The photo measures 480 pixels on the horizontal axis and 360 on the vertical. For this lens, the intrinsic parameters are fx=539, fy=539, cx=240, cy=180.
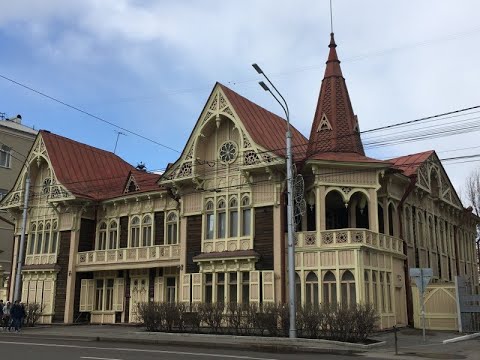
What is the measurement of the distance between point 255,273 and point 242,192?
4.02m

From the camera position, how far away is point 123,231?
32469 millimetres

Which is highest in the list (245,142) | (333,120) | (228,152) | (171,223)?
(333,120)

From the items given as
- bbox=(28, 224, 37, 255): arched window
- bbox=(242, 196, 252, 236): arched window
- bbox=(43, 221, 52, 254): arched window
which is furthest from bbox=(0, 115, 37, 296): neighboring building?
bbox=(242, 196, 252, 236): arched window

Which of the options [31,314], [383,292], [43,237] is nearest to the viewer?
[383,292]

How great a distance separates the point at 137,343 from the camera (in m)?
20.1

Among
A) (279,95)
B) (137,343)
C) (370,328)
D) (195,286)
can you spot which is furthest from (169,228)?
(370,328)

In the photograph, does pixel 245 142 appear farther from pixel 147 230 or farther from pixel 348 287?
pixel 147 230

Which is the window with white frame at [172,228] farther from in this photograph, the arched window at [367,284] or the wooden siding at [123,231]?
the arched window at [367,284]

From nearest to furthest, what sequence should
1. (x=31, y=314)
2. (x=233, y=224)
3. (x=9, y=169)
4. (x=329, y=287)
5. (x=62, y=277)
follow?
(x=329, y=287), (x=233, y=224), (x=31, y=314), (x=62, y=277), (x=9, y=169)

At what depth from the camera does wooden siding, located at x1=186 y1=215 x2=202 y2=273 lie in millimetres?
26969

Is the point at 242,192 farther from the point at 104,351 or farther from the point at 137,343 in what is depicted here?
the point at 104,351

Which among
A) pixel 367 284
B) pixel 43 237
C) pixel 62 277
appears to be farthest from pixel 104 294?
pixel 367 284

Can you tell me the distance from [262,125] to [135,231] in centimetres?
1036

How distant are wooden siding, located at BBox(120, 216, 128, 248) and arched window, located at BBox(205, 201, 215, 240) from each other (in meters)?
7.26
